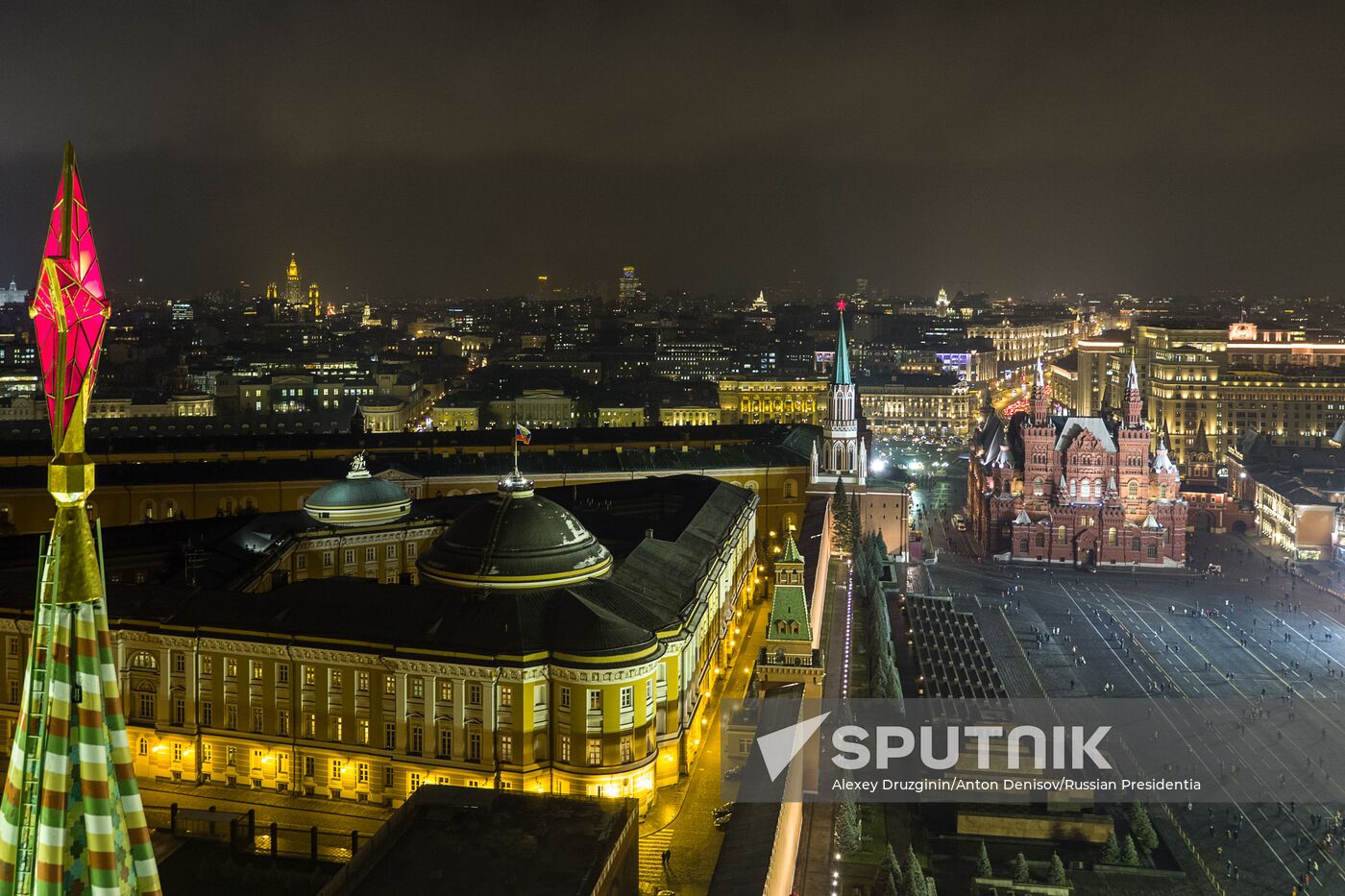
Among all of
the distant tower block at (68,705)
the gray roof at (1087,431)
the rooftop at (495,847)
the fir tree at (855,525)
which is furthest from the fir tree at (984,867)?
the gray roof at (1087,431)

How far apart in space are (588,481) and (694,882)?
4388cm

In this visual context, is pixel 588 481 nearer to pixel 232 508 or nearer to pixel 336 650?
pixel 232 508

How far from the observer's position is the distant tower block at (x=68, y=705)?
464 inches

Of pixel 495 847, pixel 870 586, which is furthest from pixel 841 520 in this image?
pixel 495 847

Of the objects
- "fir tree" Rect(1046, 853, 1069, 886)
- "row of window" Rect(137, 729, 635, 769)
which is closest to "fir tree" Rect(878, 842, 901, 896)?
"fir tree" Rect(1046, 853, 1069, 886)

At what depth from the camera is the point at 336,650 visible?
3691cm

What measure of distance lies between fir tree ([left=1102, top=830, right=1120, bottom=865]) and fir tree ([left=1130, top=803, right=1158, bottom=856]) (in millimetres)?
993

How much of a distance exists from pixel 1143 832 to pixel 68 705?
40.5 m

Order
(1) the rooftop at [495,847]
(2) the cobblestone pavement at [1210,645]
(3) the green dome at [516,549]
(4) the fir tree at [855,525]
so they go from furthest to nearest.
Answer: (4) the fir tree at [855,525] → (2) the cobblestone pavement at [1210,645] → (3) the green dome at [516,549] → (1) the rooftop at [495,847]

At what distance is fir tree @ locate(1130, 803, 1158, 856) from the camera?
144ft

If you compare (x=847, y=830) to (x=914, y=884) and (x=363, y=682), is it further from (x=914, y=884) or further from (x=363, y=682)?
(x=363, y=682)

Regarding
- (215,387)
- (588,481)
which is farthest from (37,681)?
(215,387)

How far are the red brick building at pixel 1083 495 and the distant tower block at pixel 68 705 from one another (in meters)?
82.3

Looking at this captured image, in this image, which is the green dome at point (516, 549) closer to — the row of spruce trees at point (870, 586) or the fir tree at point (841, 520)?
the row of spruce trees at point (870, 586)
